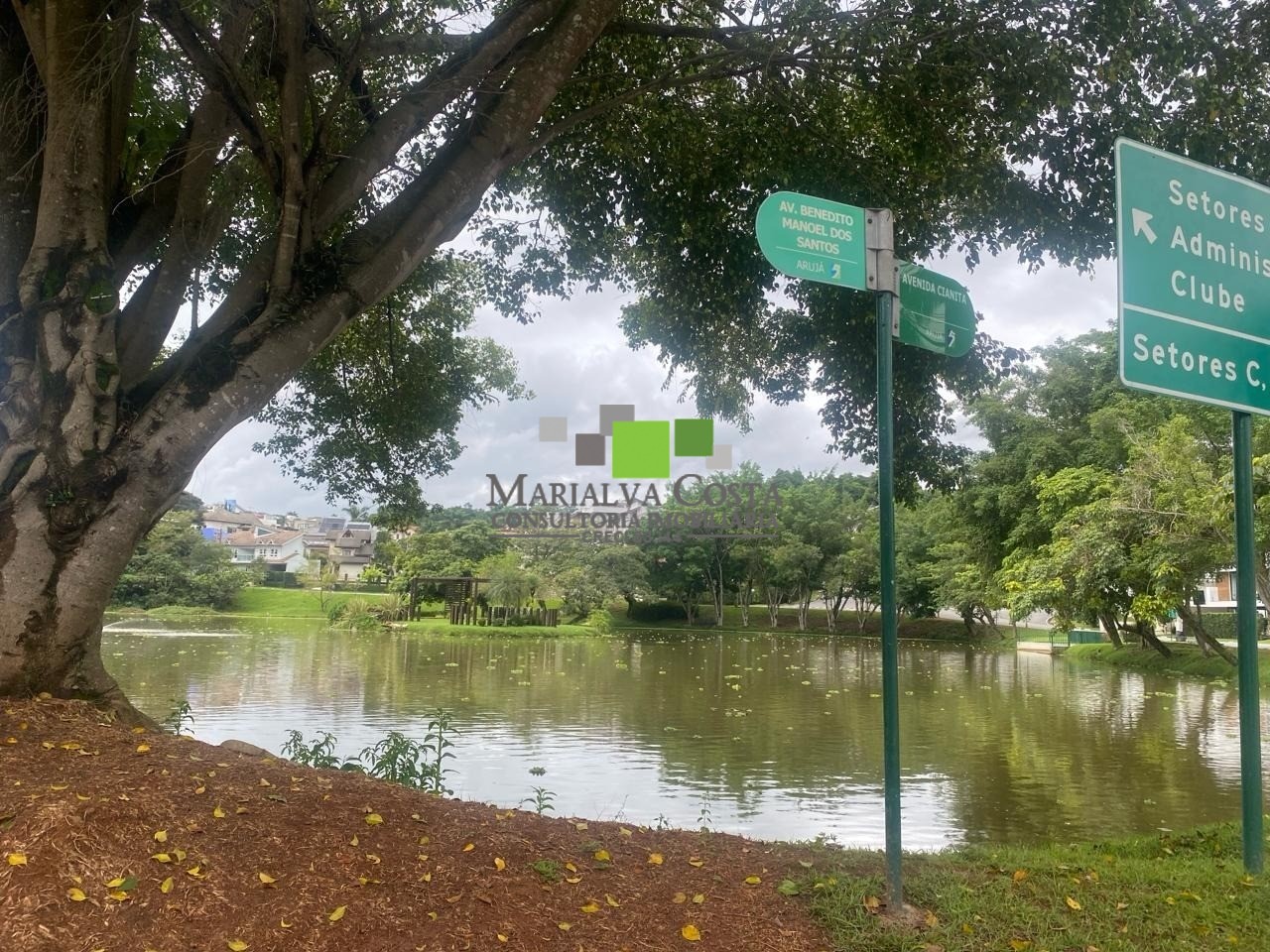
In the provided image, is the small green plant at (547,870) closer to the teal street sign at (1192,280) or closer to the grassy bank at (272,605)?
the teal street sign at (1192,280)

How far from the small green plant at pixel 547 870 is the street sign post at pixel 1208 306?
8.95ft

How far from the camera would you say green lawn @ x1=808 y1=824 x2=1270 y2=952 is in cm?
314

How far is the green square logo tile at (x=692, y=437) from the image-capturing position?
21.0m

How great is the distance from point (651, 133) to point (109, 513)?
487 centimetres

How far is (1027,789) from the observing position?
8.78 metres

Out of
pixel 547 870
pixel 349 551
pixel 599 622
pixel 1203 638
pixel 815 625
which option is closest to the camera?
pixel 547 870

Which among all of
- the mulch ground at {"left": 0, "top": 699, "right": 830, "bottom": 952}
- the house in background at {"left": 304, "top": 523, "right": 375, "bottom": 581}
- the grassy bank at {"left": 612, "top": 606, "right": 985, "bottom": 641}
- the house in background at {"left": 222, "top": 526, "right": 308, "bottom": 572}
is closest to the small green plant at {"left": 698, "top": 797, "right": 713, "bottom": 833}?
the mulch ground at {"left": 0, "top": 699, "right": 830, "bottom": 952}

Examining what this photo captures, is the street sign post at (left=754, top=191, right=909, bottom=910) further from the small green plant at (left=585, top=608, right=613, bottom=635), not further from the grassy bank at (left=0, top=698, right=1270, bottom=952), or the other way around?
the small green plant at (left=585, top=608, right=613, bottom=635)

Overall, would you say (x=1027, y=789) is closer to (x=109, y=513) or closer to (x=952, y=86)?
(x=952, y=86)

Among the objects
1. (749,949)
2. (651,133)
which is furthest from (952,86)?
(749,949)

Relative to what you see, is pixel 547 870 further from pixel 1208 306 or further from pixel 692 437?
pixel 692 437

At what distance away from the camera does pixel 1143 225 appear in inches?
157

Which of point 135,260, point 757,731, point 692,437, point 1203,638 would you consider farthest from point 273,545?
point 135,260

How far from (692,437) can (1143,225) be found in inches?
771
